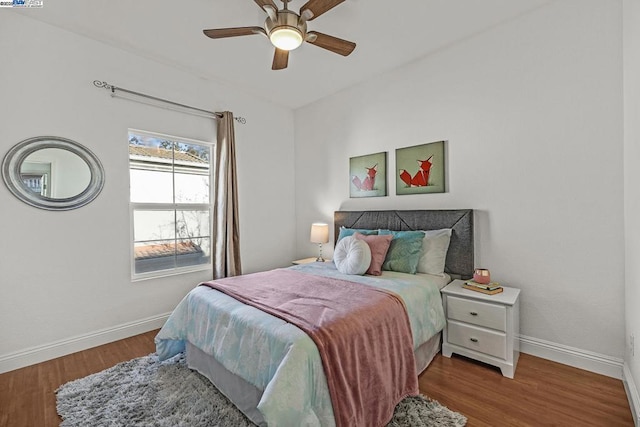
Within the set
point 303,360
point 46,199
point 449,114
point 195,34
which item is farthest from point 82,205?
point 449,114

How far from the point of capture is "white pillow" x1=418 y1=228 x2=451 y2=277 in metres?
2.70

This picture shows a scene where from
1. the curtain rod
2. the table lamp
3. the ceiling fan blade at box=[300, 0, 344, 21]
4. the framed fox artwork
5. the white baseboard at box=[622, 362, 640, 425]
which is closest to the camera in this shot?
the white baseboard at box=[622, 362, 640, 425]

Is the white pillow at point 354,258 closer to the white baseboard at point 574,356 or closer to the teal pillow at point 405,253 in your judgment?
the teal pillow at point 405,253

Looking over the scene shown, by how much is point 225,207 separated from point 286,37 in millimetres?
2094

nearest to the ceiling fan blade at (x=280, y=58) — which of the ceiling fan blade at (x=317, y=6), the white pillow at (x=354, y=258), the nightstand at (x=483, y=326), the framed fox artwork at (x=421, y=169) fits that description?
the ceiling fan blade at (x=317, y=6)

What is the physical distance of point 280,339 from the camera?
4.88 feet

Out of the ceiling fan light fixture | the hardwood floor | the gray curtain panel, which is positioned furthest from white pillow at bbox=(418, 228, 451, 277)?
the gray curtain panel

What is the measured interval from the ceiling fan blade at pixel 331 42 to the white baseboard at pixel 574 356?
2818mm

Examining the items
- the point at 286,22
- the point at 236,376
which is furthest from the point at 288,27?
the point at 236,376

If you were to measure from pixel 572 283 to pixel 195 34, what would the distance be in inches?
151

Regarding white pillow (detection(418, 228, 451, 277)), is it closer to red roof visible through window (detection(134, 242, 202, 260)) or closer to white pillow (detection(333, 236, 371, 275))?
white pillow (detection(333, 236, 371, 275))

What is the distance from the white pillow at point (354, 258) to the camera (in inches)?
104

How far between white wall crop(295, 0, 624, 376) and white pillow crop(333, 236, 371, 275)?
0.93m

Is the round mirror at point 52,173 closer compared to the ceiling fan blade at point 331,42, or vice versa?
the ceiling fan blade at point 331,42
